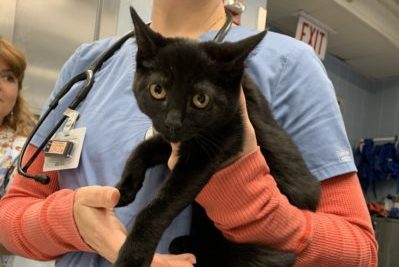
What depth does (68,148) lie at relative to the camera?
735 mm

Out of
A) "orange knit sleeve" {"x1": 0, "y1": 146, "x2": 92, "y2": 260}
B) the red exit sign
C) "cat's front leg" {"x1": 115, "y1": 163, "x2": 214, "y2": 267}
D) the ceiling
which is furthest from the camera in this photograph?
the red exit sign

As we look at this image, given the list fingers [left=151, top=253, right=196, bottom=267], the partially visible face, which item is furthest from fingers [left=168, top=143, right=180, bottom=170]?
the partially visible face

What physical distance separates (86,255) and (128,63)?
344 millimetres

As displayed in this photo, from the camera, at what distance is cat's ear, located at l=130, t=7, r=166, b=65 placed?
0.61 meters

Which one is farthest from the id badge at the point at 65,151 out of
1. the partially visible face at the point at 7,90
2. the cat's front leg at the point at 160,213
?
the partially visible face at the point at 7,90

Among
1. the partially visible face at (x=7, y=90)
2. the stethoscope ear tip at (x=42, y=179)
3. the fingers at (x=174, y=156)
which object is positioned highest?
the fingers at (x=174, y=156)

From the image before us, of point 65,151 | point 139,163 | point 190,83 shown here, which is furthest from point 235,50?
point 65,151

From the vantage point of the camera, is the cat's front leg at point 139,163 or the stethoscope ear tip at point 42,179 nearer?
the cat's front leg at point 139,163

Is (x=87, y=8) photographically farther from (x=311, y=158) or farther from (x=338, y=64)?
(x=338, y=64)

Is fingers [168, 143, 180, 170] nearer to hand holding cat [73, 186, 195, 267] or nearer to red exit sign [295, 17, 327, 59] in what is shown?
hand holding cat [73, 186, 195, 267]

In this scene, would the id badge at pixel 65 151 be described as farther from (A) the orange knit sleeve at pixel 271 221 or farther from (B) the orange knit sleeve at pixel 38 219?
(A) the orange knit sleeve at pixel 271 221

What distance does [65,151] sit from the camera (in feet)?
2.41

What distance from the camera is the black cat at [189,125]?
1.88ft

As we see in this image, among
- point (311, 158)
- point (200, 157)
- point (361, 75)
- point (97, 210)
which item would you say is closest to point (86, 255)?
point (97, 210)
